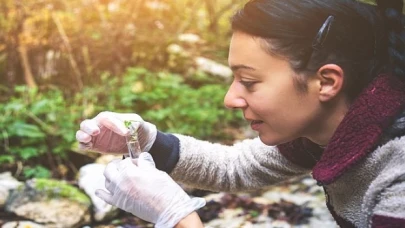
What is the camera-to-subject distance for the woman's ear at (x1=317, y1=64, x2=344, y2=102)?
4.87 ft

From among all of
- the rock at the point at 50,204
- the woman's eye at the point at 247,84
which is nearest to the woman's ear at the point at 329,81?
the woman's eye at the point at 247,84

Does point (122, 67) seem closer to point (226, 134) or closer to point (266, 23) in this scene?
point (226, 134)

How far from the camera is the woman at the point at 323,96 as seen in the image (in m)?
1.47

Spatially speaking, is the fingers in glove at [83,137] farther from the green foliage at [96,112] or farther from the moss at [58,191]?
the green foliage at [96,112]

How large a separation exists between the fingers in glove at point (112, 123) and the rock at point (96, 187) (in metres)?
1.17

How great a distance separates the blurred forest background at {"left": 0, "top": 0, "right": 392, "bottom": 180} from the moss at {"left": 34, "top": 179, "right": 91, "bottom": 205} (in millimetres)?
516

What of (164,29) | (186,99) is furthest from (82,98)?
(164,29)

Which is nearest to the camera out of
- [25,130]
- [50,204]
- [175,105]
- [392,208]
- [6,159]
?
[392,208]

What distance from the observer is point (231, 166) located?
6.72 ft

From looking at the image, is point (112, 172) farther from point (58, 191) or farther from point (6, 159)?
point (6, 159)

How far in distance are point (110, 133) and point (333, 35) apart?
0.78m

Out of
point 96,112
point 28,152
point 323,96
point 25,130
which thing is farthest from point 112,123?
point 96,112

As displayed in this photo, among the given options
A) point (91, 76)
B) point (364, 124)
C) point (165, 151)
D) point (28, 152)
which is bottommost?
point (91, 76)

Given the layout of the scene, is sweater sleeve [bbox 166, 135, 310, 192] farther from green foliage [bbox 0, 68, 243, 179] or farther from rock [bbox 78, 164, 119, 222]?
green foliage [bbox 0, 68, 243, 179]
